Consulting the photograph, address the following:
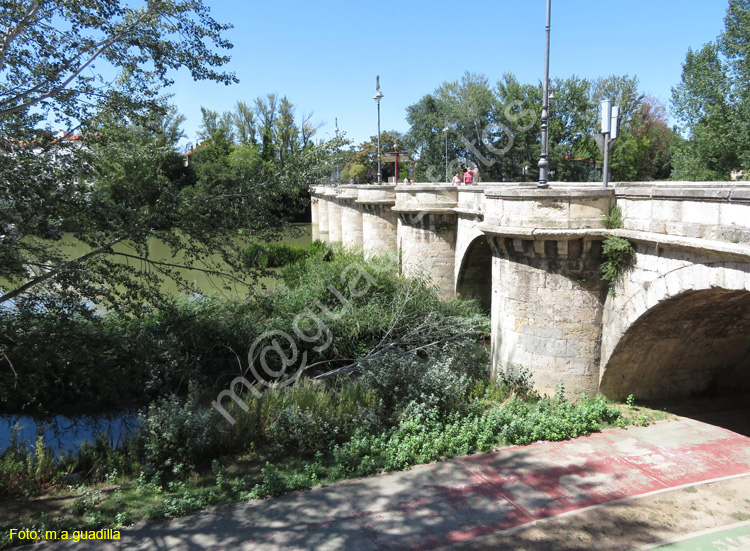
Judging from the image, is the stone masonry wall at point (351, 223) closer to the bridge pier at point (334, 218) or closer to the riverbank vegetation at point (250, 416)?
the bridge pier at point (334, 218)

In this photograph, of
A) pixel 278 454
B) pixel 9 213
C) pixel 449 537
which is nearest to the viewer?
pixel 449 537

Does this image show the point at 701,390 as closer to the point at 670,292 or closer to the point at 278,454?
the point at 670,292

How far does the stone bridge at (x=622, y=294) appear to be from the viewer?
645 centimetres

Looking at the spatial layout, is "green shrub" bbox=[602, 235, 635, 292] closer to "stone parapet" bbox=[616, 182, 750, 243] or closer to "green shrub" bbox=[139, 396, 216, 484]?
"stone parapet" bbox=[616, 182, 750, 243]

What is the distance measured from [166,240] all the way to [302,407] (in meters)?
3.11

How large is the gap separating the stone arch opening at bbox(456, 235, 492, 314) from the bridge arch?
19.0 ft

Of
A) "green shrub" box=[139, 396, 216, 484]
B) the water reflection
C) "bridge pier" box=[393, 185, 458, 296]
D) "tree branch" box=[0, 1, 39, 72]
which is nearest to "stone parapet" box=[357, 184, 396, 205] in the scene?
"bridge pier" box=[393, 185, 458, 296]

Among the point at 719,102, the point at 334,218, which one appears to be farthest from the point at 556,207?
the point at 334,218

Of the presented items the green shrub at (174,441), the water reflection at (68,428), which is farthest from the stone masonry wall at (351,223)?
the green shrub at (174,441)

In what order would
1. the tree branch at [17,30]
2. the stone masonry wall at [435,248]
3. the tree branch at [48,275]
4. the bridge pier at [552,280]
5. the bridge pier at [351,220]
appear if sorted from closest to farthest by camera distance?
the tree branch at [17,30] < the tree branch at [48,275] < the bridge pier at [552,280] < the stone masonry wall at [435,248] < the bridge pier at [351,220]

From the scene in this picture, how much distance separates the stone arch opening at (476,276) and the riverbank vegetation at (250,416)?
269cm

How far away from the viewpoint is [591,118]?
3234 centimetres

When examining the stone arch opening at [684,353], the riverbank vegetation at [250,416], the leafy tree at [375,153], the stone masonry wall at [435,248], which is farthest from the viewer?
the leafy tree at [375,153]

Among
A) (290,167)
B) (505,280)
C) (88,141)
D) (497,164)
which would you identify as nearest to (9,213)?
(88,141)
